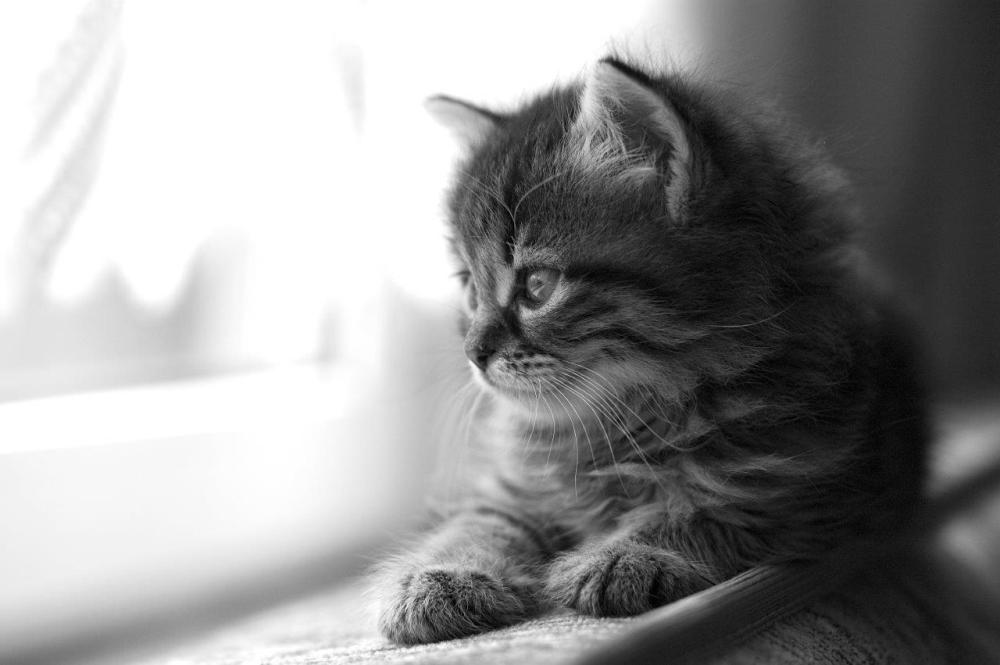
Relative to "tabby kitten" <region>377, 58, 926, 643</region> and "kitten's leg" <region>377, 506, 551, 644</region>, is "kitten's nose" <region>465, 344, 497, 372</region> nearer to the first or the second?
"tabby kitten" <region>377, 58, 926, 643</region>

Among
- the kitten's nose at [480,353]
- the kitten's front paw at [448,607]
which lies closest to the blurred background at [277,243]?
the kitten's nose at [480,353]

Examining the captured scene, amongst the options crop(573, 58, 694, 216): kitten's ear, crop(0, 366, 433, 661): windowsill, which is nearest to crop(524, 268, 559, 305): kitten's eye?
crop(573, 58, 694, 216): kitten's ear

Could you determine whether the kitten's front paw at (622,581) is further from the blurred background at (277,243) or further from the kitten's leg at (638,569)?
the blurred background at (277,243)

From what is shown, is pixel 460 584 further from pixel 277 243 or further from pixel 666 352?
pixel 277 243

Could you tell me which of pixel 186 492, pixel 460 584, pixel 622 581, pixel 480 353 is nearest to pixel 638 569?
pixel 622 581

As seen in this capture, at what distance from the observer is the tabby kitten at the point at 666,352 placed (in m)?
1.07

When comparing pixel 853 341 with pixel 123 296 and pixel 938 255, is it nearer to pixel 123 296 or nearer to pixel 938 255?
pixel 938 255

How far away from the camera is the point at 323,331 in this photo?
2.07 m

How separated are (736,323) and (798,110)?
63 centimetres

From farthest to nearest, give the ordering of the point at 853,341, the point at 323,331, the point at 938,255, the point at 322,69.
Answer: the point at 323,331
the point at 322,69
the point at 938,255
the point at 853,341

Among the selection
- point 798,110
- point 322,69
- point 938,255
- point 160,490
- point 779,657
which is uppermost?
point 322,69

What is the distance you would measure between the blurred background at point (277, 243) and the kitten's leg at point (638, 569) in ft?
1.47

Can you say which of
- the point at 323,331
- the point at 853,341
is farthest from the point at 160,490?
the point at 853,341

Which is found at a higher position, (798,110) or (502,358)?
(798,110)
